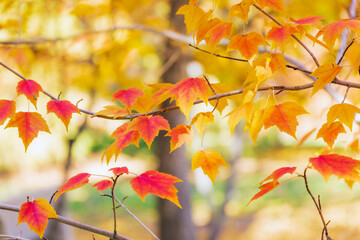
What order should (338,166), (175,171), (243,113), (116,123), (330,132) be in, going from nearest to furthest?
(338,166) → (243,113) → (330,132) → (175,171) → (116,123)

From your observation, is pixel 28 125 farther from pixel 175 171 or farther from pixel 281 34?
pixel 175 171

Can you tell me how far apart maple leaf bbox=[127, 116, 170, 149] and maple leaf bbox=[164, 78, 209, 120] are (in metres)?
0.08

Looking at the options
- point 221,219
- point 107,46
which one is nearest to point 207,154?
point 107,46

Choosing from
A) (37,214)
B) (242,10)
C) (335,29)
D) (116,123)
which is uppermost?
(116,123)

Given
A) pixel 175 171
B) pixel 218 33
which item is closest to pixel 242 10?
pixel 218 33

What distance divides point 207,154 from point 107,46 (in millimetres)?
2263

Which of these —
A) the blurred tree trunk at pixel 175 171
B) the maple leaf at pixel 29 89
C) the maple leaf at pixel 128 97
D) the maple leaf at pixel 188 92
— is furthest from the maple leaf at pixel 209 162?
the blurred tree trunk at pixel 175 171

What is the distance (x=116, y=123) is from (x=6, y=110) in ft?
35.2

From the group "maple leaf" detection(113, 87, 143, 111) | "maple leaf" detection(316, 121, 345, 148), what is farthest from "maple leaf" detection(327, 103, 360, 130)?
"maple leaf" detection(113, 87, 143, 111)

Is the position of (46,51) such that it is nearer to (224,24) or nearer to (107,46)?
(107,46)

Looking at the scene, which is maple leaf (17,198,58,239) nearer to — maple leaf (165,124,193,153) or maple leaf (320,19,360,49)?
maple leaf (165,124,193,153)

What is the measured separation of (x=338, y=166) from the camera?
37.8 inches

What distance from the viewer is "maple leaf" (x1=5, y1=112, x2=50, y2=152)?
1.11 m

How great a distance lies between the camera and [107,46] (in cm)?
314
